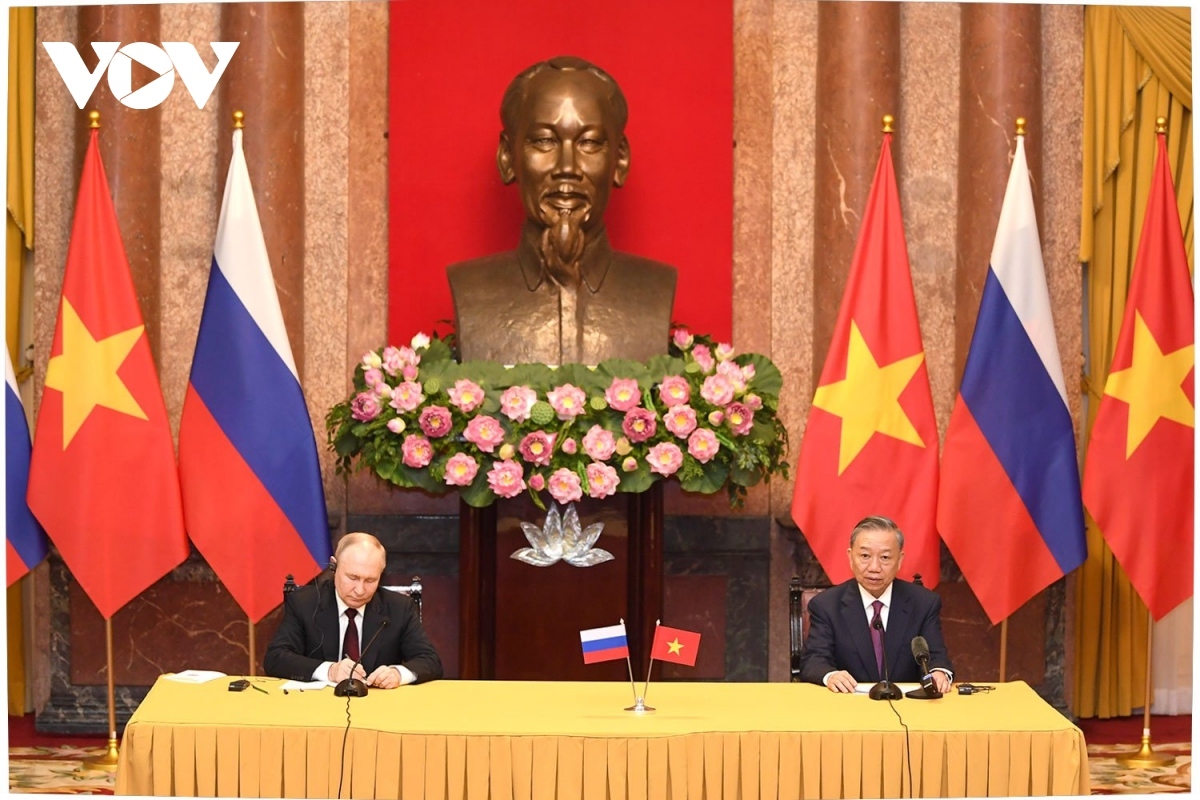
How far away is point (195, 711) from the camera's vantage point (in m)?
4.24

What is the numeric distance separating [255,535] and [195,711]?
1937mm

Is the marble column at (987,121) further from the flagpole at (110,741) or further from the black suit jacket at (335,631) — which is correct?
the flagpole at (110,741)

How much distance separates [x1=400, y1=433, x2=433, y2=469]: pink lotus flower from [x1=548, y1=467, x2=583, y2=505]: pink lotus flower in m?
0.44

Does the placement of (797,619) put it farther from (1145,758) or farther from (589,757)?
(1145,758)

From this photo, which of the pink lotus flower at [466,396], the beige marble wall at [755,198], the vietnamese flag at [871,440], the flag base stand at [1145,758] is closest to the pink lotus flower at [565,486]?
the pink lotus flower at [466,396]

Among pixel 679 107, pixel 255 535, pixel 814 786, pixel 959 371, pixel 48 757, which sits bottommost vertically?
pixel 48 757

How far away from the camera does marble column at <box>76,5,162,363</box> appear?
675 centimetres

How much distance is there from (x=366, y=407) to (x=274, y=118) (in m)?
1.63

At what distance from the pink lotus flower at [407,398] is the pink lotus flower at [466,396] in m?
0.12

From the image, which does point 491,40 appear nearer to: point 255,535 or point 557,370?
point 557,370

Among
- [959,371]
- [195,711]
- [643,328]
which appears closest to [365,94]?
[643,328]

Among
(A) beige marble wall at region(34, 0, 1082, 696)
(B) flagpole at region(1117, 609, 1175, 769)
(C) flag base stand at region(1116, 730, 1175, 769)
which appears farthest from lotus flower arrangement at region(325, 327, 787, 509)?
(C) flag base stand at region(1116, 730, 1175, 769)

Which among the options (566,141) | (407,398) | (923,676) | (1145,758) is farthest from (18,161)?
(1145,758)

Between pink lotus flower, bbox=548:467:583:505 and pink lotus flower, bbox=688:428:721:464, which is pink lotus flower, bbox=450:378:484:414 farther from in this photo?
pink lotus flower, bbox=688:428:721:464
